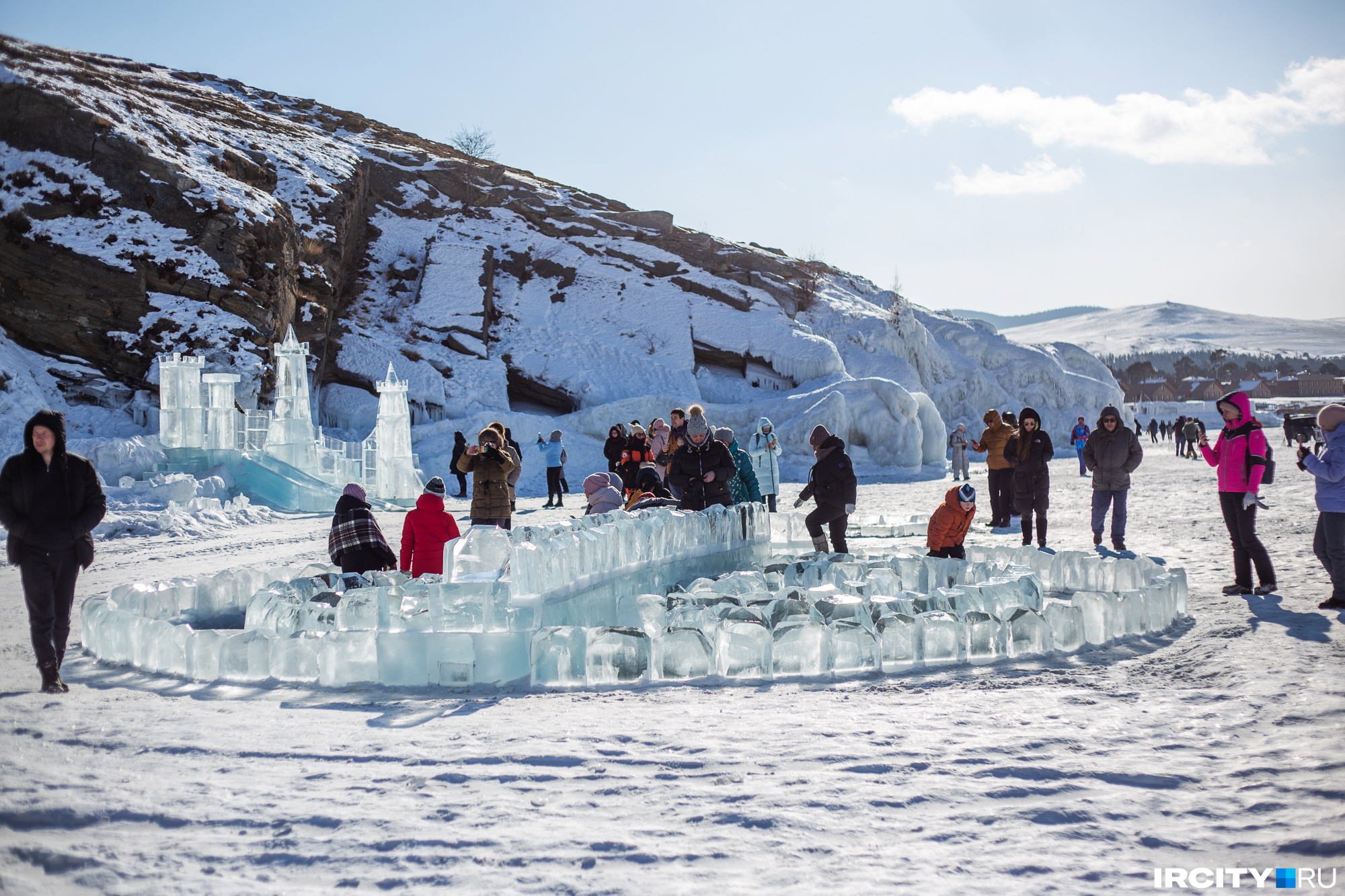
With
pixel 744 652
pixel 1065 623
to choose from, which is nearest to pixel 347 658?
pixel 744 652

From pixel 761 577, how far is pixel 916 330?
31.4m

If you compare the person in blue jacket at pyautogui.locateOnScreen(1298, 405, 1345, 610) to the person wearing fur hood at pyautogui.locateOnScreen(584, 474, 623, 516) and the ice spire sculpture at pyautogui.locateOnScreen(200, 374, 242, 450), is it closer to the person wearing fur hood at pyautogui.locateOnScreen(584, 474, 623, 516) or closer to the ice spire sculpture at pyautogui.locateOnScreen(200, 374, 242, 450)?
the person wearing fur hood at pyautogui.locateOnScreen(584, 474, 623, 516)

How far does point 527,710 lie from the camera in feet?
14.5

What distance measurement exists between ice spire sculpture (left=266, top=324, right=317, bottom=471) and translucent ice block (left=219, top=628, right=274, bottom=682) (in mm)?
13510

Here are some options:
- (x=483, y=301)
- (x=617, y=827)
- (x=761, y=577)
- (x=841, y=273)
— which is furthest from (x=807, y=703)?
(x=841, y=273)

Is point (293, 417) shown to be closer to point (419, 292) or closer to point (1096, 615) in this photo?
point (419, 292)

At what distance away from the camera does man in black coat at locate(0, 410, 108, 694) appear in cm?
474

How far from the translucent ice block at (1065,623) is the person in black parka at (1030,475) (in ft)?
15.1

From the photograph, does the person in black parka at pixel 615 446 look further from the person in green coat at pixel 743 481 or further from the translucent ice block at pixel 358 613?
the translucent ice block at pixel 358 613

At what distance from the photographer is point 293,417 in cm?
1888

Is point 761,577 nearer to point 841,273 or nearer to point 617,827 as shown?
point 617,827

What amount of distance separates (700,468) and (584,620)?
9.32 feet

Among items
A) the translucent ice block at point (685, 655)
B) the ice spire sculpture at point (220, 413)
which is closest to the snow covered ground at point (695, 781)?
the translucent ice block at point (685, 655)

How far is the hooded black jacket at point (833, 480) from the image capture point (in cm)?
825
